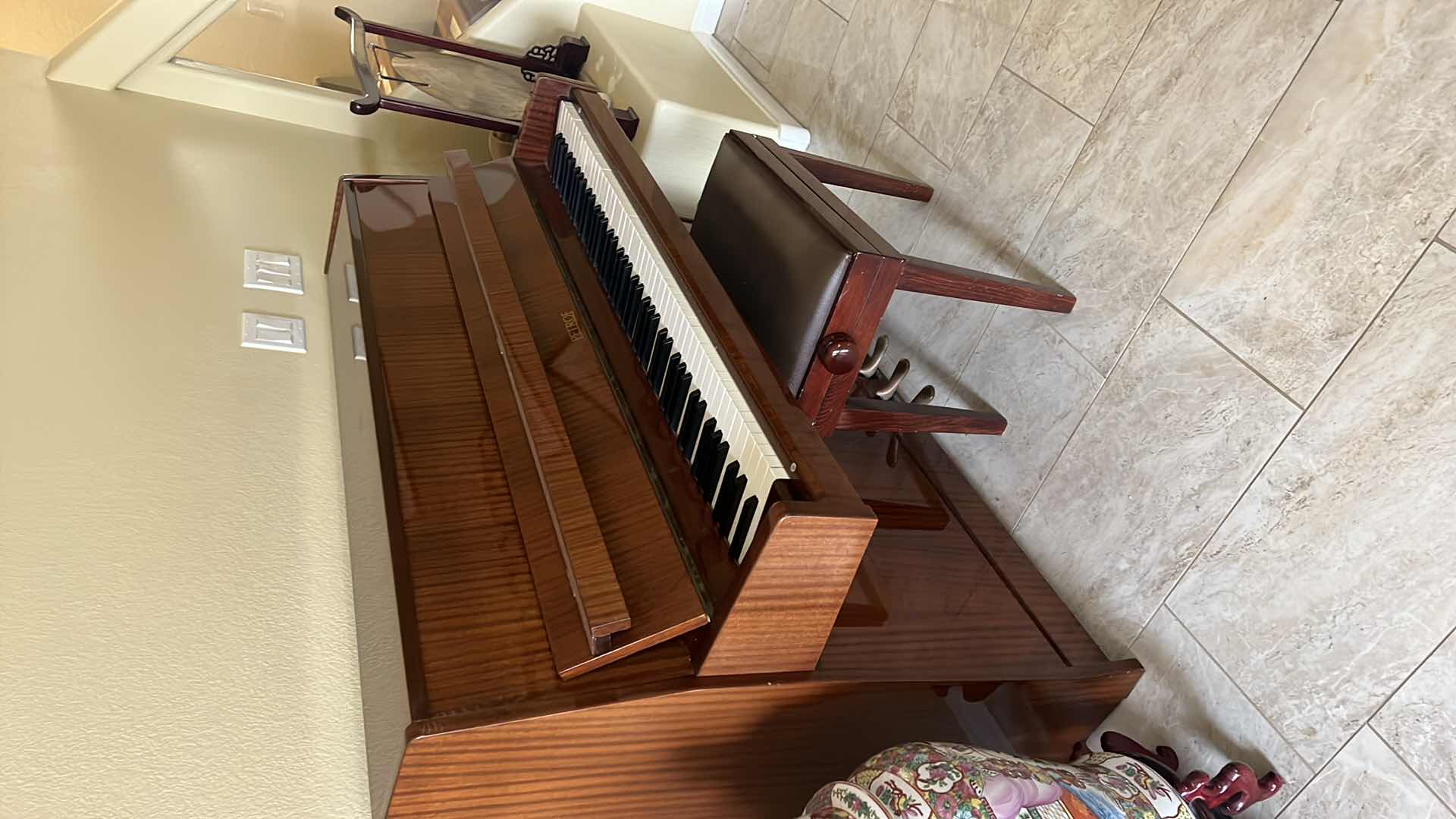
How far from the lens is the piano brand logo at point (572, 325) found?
68.1 inches

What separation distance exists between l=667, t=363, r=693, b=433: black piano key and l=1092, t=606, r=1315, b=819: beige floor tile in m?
0.91

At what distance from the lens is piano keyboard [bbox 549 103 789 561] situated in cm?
130

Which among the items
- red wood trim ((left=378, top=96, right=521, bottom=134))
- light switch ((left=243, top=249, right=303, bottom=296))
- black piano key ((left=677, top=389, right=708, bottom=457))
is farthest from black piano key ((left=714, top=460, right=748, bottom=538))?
red wood trim ((left=378, top=96, right=521, bottom=134))

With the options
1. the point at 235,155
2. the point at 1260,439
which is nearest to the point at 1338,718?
the point at 1260,439

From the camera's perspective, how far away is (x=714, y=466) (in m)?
1.39

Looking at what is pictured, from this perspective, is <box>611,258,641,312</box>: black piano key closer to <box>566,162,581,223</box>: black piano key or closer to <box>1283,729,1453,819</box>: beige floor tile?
<box>566,162,581,223</box>: black piano key

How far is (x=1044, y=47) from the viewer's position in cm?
199

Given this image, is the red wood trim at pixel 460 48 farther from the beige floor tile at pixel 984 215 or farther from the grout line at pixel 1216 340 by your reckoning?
the grout line at pixel 1216 340

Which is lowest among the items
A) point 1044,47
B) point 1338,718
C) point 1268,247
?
point 1338,718

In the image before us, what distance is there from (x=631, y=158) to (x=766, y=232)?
1.38ft

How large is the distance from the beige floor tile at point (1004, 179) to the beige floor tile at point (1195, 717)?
30.6 inches

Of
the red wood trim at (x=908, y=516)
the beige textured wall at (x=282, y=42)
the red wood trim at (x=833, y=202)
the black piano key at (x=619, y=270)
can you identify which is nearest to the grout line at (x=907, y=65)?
the red wood trim at (x=833, y=202)

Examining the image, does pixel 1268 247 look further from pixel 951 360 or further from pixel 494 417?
pixel 494 417

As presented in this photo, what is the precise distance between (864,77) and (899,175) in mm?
416
